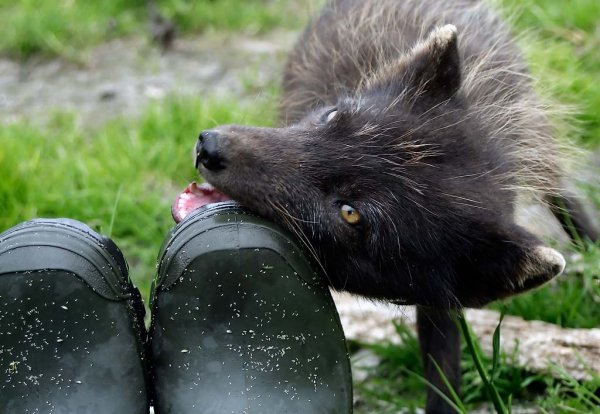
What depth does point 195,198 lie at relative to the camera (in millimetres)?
3381

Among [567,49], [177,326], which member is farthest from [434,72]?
[567,49]

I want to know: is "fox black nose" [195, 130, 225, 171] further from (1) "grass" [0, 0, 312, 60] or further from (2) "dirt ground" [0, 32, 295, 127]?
(1) "grass" [0, 0, 312, 60]

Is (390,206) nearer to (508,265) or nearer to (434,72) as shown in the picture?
(508,265)

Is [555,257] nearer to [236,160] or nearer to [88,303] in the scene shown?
[236,160]

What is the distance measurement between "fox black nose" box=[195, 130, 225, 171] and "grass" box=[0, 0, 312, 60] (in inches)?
160

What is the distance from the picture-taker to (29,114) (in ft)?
20.2

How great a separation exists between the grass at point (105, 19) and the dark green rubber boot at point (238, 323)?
4.41 meters

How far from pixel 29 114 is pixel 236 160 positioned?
11.4 ft

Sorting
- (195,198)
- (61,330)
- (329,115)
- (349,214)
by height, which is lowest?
(61,330)

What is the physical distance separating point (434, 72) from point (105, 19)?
4611mm

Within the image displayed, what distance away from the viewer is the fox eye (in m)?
3.43

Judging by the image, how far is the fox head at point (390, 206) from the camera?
311 centimetres

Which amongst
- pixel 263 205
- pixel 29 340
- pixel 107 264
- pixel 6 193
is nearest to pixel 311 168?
pixel 263 205

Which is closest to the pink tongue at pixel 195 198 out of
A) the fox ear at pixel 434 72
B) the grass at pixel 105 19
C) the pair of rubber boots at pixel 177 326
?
the pair of rubber boots at pixel 177 326
